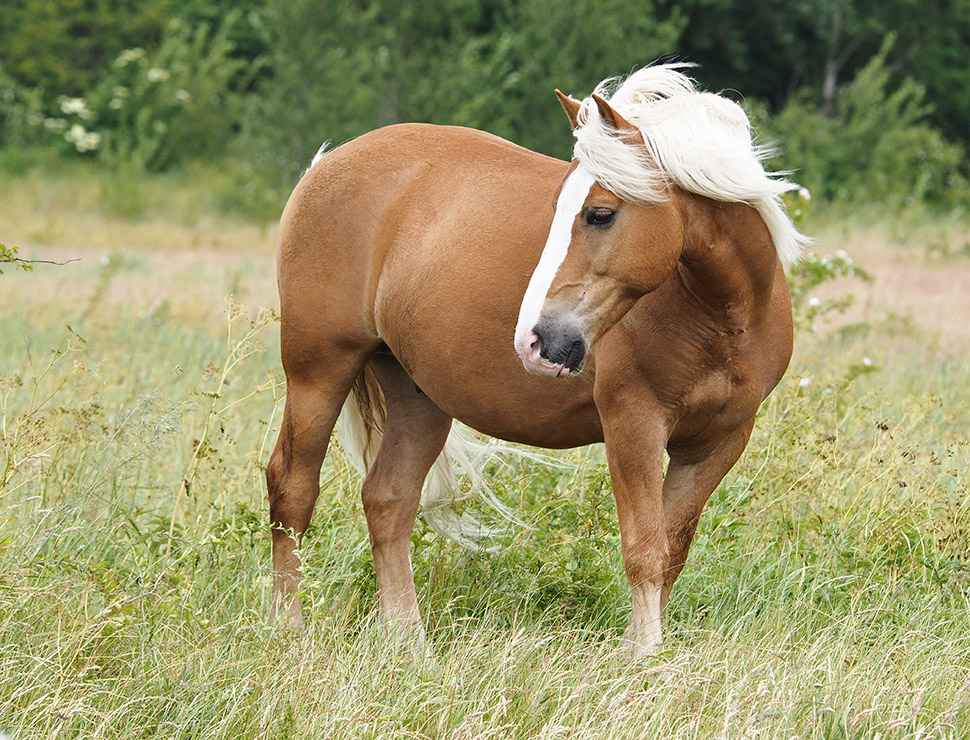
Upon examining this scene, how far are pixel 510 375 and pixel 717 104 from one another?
108cm

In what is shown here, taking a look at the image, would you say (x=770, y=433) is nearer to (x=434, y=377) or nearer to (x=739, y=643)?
(x=739, y=643)

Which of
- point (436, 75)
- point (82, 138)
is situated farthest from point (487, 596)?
point (82, 138)

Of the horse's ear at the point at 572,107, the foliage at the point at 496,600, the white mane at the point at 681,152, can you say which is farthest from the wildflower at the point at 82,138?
the white mane at the point at 681,152

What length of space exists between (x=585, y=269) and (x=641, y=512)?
0.84m

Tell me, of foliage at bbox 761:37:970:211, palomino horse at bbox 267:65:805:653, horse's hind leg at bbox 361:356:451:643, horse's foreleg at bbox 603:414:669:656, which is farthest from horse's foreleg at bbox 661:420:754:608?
foliage at bbox 761:37:970:211

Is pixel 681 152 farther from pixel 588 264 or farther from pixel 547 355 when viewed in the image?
pixel 547 355

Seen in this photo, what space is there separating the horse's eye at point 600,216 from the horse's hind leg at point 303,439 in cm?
146

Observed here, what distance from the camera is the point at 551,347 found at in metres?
2.92

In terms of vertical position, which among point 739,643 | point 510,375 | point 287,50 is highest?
point 510,375

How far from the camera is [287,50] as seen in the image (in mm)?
19562

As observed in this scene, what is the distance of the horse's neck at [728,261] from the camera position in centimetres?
311

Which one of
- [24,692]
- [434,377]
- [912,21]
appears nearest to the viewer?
[24,692]

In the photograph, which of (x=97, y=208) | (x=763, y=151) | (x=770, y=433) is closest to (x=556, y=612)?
(x=770, y=433)

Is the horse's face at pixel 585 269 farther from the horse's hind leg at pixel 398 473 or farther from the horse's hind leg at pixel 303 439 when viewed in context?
the horse's hind leg at pixel 398 473
